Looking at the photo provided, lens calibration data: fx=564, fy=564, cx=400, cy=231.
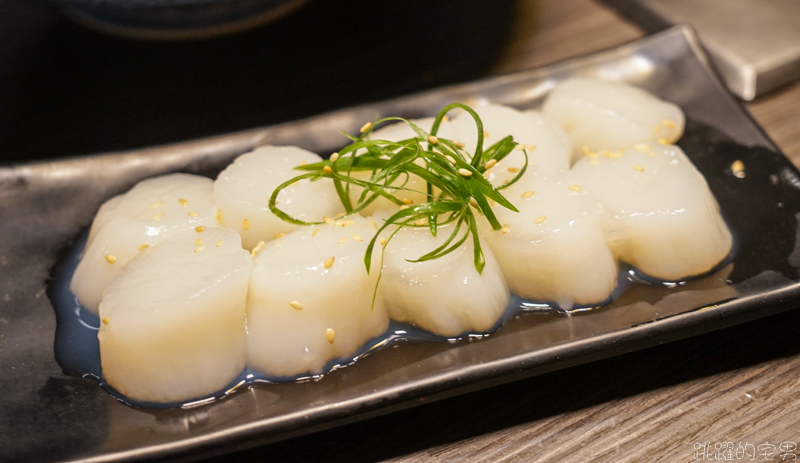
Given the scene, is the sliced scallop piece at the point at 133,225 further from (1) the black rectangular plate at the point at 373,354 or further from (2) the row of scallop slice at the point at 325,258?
(1) the black rectangular plate at the point at 373,354

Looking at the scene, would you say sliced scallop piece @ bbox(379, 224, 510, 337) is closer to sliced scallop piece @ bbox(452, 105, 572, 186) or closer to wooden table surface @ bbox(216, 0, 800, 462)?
wooden table surface @ bbox(216, 0, 800, 462)

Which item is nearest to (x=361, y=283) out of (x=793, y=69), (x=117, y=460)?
(x=117, y=460)

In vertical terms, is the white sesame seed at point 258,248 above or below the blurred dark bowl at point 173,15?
below

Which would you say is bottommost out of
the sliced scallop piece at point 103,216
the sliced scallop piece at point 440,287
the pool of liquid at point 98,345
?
the pool of liquid at point 98,345

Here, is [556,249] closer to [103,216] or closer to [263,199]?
[263,199]

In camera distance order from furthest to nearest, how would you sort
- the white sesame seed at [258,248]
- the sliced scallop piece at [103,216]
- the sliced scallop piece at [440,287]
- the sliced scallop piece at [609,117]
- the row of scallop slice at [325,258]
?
the sliced scallop piece at [609,117] → the sliced scallop piece at [103,216] → the white sesame seed at [258,248] → the sliced scallop piece at [440,287] → the row of scallop slice at [325,258]

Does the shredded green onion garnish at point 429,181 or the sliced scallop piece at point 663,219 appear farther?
the sliced scallop piece at point 663,219

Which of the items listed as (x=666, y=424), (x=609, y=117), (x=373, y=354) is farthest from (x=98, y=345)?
(x=609, y=117)

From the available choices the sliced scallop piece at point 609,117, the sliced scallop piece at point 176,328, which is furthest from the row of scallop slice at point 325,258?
the sliced scallop piece at point 609,117
